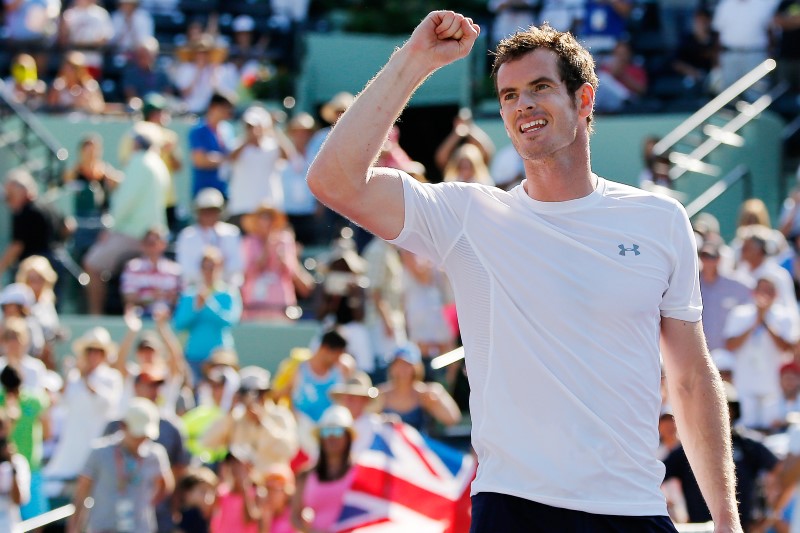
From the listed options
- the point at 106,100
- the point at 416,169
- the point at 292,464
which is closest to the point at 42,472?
the point at 292,464

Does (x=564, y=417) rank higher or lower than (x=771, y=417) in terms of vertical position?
higher

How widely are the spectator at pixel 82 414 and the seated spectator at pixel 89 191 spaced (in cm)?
375

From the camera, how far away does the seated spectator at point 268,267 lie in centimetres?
1293

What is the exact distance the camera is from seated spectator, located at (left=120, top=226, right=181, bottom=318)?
12945 mm

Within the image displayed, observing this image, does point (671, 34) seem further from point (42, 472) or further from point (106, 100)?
point (42, 472)

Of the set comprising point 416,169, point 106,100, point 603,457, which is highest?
point 603,457

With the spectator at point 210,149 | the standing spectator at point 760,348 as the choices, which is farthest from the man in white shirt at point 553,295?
the spectator at point 210,149

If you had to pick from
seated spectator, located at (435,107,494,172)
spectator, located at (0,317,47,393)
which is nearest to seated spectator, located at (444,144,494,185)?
seated spectator, located at (435,107,494,172)

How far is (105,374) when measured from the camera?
11.3m

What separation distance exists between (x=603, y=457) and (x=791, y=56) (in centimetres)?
1256

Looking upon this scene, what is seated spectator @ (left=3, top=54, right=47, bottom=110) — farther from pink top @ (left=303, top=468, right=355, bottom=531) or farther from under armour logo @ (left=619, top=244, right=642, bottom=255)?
under armour logo @ (left=619, top=244, right=642, bottom=255)

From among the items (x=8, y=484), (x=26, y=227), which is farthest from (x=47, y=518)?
(x=26, y=227)

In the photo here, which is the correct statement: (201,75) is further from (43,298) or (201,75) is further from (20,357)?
(20,357)

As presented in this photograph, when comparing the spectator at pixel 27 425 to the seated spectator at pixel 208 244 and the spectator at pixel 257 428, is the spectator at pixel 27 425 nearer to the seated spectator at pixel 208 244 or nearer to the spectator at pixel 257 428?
the spectator at pixel 257 428
